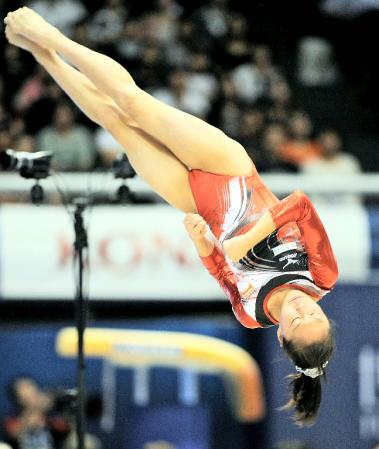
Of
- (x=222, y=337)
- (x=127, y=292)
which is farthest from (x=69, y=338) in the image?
(x=222, y=337)

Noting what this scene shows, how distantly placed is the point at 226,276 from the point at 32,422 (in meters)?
2.49

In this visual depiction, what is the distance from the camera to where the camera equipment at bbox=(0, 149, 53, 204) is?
17.6 ft

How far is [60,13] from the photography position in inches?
331

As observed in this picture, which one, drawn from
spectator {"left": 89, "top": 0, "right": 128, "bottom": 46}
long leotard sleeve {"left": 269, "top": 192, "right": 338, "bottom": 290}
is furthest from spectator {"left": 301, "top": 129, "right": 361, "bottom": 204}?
long leotard sleeve {"left": 269, "top": 192, "right": 338, "bottom": 290}

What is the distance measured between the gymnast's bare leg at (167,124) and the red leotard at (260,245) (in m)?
0.06

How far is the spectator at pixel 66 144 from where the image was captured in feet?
25.1

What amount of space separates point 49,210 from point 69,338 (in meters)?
0.75

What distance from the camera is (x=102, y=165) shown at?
25.1 ft

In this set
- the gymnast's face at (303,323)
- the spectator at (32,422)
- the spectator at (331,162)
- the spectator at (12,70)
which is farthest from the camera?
the spectator at (12,70)

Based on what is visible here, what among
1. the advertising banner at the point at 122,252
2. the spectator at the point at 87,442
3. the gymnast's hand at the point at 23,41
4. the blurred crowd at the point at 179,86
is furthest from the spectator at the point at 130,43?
the gymnast's hand at the point at 23,41

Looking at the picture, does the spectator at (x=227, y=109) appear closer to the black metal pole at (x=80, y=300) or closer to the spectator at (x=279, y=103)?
the spectator at (x=279, y=103)

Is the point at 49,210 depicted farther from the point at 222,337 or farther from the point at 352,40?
the point at 352,40

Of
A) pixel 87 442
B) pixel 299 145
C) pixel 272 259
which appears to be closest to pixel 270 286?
pixel 272 259

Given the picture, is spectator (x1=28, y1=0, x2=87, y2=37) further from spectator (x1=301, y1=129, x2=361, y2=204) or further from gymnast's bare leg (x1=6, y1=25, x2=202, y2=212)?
gymnast's bare leg (x1=6, y1=25, x2=202, y2=212)
